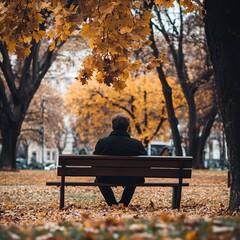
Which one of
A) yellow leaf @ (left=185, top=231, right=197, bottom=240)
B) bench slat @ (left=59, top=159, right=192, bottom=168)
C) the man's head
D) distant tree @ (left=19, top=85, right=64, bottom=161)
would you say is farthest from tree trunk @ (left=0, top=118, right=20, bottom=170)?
yellow leaf @ (left=185, top=231, right=197, bottom=240)

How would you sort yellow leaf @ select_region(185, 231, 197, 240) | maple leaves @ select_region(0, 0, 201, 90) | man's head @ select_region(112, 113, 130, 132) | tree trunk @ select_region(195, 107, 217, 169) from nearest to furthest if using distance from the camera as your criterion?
yellow leaf @ select_region(185, 231, 197, 240) < maple leaves @ select_region(0, 0, 201, 90) < man's head @ select_region(112, 113, 130, 132) < tree trunk @ select_region(195, 107, 217, 169)

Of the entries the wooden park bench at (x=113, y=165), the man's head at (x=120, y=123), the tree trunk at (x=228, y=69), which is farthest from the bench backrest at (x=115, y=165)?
the tree trunk at (x=228, y=69)

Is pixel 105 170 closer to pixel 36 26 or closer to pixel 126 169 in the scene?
pixel 126 169

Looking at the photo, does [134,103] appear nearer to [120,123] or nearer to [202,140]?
[202,140]

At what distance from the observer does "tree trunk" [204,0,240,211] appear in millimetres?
7809

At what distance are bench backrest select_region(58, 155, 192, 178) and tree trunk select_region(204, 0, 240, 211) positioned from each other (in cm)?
129

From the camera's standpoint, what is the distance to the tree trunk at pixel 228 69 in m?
7.81

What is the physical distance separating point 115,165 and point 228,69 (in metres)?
2.30

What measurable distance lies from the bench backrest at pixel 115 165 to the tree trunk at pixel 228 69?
50.9 inches

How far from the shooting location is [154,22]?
28594mm

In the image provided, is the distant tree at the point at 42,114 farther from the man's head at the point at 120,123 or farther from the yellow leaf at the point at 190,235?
the yellow leaf at the point at 190,235

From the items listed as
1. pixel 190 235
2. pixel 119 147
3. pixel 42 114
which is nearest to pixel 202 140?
pixel 42 114

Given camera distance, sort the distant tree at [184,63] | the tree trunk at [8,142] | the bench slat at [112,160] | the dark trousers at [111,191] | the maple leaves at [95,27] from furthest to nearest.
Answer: the tree trunk at [8,142], the distant tree at [184,63], the dark trousers at [111,191], the bench slat at [112,160], the maple leaves at [95,27]

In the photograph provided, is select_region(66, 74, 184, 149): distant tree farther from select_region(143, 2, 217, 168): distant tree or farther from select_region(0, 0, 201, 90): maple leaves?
select_region(0, 0, 201, 90): maple leaves
